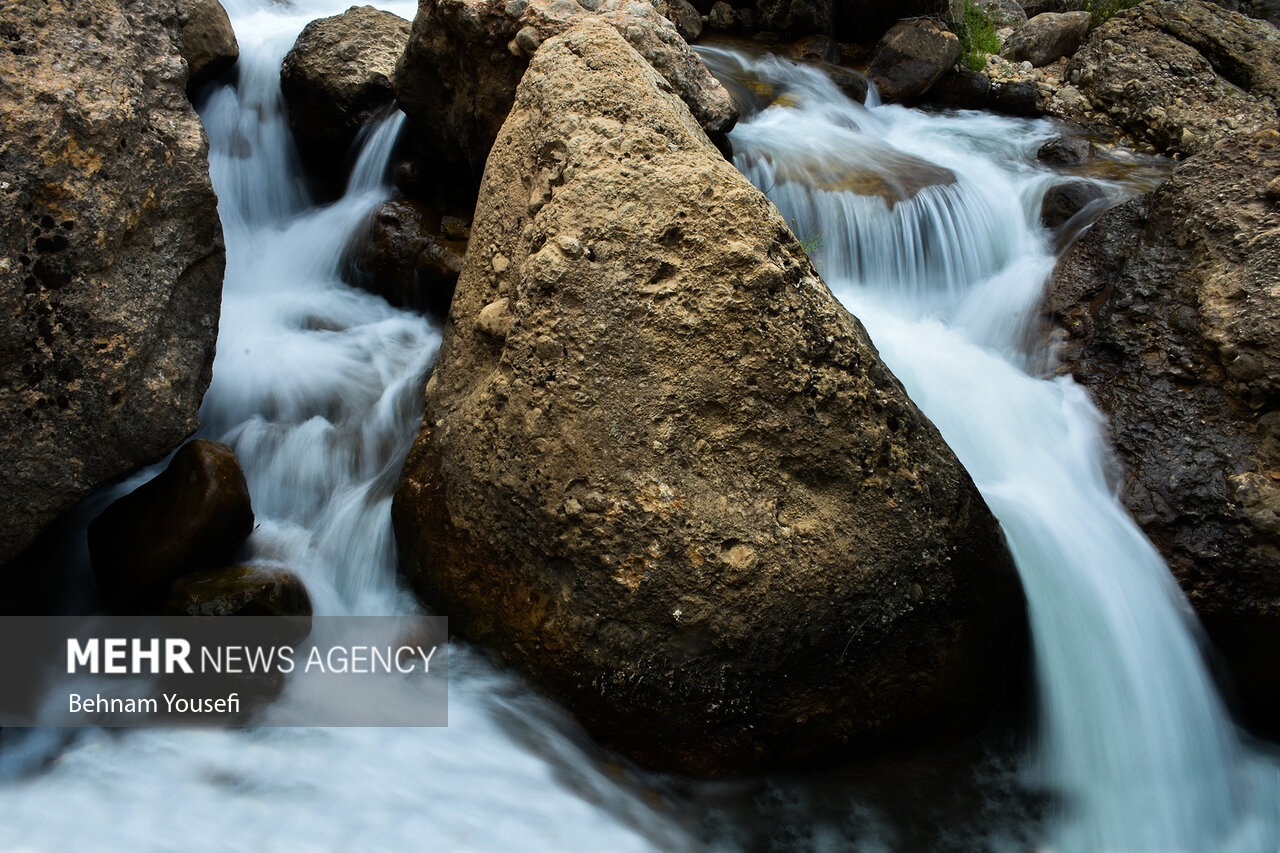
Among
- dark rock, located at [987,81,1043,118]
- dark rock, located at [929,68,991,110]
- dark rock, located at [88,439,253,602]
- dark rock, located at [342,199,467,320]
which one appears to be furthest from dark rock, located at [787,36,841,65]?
dark rock, located at [88,439,253,602]

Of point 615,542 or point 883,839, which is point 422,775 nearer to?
point 615,542

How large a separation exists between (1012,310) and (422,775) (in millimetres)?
3514

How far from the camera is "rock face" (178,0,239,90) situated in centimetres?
520

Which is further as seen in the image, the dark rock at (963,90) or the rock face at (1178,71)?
the dark rock at (963,90)

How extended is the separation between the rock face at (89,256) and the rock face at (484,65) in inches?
56.7

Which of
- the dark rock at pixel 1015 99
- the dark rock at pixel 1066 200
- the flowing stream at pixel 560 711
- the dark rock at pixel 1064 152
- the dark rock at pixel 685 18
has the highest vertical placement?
the dark rock at pixel 685 18

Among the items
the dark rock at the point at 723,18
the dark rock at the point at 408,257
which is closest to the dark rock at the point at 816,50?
the dark rock at the point at 723,18

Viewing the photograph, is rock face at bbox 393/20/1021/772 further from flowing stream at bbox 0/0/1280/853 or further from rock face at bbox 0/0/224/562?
rock face at bbox 0/0/224/562

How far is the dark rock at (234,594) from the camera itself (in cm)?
271

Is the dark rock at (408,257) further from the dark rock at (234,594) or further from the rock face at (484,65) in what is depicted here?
the dark rock at (234,594)

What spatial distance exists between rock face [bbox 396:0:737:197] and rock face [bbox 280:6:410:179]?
0.66 m

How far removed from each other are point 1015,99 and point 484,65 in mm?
5046

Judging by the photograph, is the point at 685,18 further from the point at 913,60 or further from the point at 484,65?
the point at 484,65

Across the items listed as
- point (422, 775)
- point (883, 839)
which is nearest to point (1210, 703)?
point (883, 839)
